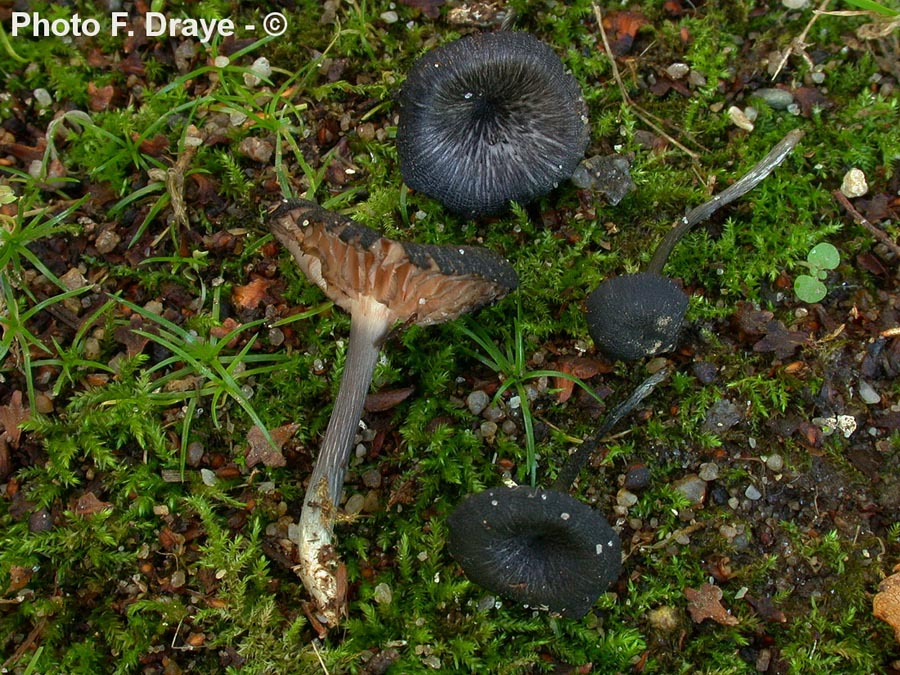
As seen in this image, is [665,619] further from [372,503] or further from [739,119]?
[739,119]

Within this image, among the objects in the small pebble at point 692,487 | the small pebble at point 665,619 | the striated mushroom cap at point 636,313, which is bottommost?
the small pebble at point 665,619

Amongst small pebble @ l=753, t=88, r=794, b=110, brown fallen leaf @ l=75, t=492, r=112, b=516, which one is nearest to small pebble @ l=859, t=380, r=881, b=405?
small pebble @ l=753, t=88, r=794, b=110

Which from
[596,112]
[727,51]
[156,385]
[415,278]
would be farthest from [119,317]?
[727,51]

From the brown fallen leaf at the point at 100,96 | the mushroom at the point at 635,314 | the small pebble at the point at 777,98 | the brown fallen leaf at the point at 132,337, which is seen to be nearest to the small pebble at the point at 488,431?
the mushroom at the point at 635,314

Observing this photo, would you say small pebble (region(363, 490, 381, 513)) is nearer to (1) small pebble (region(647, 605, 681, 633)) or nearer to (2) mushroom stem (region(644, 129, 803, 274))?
(1) small pebble (region(647, 605, 681, 633))

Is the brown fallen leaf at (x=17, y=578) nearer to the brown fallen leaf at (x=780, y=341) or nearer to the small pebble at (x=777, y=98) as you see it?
the brown fallen leaf at (x=780, y=341)

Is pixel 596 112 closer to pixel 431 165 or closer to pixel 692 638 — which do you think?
pixel 431 165

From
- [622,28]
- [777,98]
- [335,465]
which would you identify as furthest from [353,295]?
[777,98]
